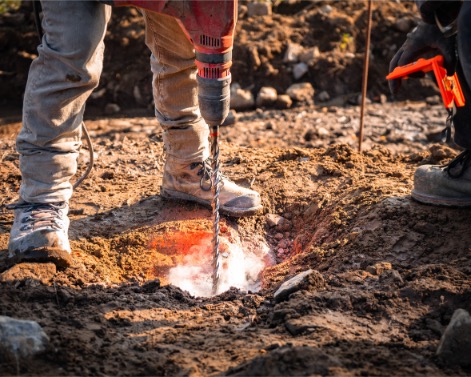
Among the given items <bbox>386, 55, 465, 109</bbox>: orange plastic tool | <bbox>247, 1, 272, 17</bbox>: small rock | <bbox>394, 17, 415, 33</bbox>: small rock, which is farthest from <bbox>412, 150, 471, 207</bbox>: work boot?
<bbox>247, 1, 272, 17</bbox>: small rock

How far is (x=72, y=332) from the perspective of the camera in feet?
7.96

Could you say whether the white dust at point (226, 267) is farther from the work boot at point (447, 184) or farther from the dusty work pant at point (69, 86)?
the work boot at point (447, 184)

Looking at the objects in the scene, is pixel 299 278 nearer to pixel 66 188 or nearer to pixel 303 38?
pixel 66 188

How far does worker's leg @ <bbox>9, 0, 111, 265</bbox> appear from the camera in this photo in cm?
284

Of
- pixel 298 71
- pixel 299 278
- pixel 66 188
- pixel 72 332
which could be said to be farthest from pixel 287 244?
pixel 298 71

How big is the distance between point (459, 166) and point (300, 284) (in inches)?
45.3

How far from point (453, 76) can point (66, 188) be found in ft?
6.16

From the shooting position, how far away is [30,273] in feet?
9.47

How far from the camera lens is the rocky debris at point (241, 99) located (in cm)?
582

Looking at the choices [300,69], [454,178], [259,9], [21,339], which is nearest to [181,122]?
[454,178]

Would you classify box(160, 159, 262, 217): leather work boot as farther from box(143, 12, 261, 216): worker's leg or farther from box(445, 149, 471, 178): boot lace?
box(445, 149, 471, 178): boot lace

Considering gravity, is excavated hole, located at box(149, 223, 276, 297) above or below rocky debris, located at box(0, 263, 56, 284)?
below

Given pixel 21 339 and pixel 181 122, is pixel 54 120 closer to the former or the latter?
pixel 181 122

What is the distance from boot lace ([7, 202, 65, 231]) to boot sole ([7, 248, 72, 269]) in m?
0.14
